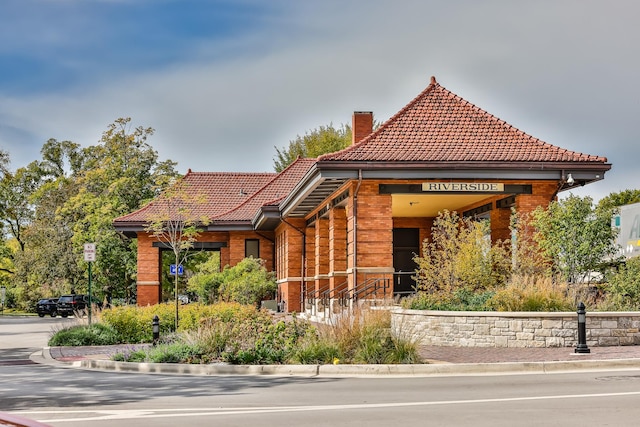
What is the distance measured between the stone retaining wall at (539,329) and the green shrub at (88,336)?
9822 millimetres

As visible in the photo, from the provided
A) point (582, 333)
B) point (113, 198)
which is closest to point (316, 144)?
point (113, 198)

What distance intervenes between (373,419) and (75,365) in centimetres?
1161

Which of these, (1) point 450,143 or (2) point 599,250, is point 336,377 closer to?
(2) point 599,250

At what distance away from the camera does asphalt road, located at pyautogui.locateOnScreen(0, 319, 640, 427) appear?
35.0 ft

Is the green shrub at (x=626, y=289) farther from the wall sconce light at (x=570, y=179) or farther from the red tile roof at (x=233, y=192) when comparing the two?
the red tile roof at (x=233, y=192)

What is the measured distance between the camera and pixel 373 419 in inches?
422

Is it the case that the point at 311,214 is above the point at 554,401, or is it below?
above

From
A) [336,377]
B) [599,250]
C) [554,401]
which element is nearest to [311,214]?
[599,250]

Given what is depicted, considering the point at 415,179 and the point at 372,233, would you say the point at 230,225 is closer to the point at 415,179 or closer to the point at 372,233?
the point at 372,233

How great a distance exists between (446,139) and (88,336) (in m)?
12.6

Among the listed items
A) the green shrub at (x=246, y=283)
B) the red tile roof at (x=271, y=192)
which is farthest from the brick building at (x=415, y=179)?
the red tile roof at (x=271, y=192)

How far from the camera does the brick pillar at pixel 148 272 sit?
47938 millimetres

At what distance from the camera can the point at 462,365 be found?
16.5 meters

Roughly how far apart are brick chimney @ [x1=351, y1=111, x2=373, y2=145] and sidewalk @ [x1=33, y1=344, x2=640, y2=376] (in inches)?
646
